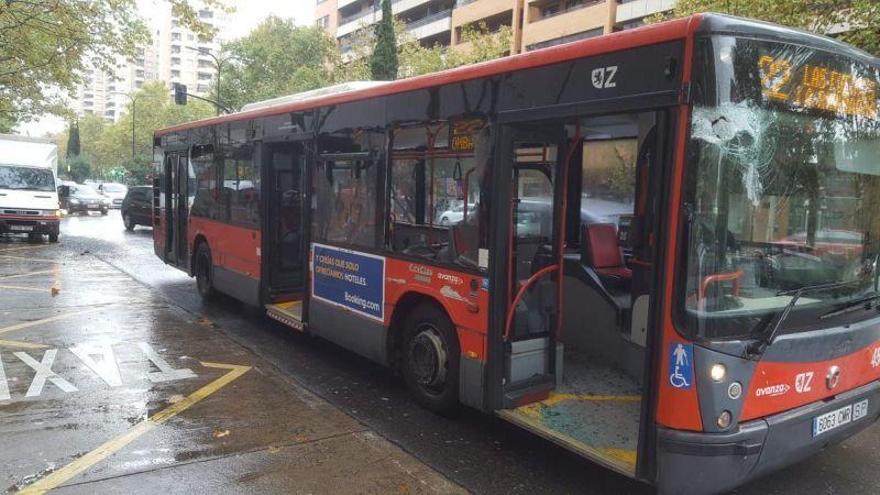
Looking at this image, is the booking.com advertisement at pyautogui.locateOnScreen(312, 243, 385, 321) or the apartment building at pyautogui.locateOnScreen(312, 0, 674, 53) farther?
the apartment building at pyautogui.locateOnScreen(312, 0, 674, 53)

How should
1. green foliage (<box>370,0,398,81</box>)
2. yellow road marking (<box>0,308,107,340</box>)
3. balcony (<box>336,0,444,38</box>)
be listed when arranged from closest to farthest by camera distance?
yellow road marking (<box>0,308,107,340</box>), green foliage (<box>370,0,398,81</box>), balcony (<box>336,0,444,38</box>)

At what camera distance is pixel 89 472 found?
4.15m

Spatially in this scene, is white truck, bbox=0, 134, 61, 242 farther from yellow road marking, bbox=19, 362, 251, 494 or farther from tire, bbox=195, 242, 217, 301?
yellow road marking, bbox=19, 362, 251, 494

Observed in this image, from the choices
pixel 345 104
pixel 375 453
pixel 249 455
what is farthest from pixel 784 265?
pixel 345 104

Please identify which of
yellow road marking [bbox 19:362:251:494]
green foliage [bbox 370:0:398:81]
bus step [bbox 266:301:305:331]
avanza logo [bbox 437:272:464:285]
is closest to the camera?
yellow road marking [bbox 19:362:251:494]

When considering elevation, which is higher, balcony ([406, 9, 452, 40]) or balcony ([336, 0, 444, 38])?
balcony ([336, 0, 444, 38])

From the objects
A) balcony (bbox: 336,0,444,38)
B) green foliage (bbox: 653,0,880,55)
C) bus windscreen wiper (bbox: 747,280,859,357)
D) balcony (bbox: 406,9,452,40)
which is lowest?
bus windscreen wiper (bbox: 747,280,859,357)

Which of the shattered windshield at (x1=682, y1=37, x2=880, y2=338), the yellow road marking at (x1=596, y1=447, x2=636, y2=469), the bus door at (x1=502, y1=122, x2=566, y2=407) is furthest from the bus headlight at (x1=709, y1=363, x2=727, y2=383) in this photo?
the bus door at (x1=502, y1=122, x2=566, y2=407)

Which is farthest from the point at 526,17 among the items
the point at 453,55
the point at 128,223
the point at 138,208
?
the point at 128,223

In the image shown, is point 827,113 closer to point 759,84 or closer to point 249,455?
point 759,84

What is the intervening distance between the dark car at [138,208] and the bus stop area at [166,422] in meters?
16.4

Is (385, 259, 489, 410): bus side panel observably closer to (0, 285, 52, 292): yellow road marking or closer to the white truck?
(0, 285, 52, 292): yellow road marking

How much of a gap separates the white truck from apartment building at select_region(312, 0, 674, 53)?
1986cm

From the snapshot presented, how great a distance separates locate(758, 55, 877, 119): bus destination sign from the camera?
336 centimetres
